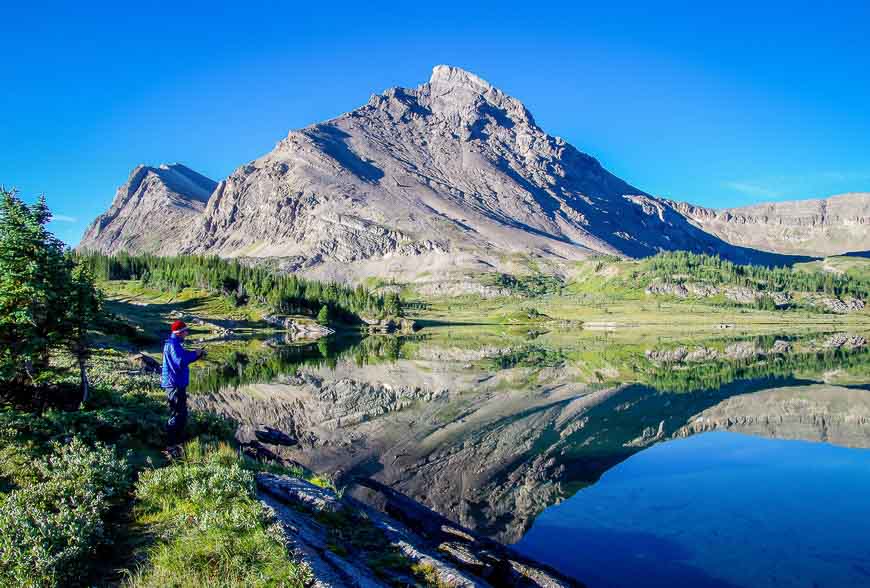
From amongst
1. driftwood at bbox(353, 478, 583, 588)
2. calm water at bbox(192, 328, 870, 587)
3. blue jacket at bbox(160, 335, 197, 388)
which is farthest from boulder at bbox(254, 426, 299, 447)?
driftwood at bbox(353, 478, 583, 588)

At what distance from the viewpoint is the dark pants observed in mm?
19828

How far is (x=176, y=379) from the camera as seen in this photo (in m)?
19.7

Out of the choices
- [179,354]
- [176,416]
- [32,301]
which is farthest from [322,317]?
[179,354]

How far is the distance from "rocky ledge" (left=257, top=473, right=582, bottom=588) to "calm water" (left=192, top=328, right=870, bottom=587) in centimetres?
424

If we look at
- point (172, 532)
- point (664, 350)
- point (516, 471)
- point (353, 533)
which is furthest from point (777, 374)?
point (172, 532)

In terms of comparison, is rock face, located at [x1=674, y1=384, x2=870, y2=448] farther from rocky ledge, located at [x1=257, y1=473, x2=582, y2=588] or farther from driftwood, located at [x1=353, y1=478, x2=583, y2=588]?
rocky ledge, located at [x1=257, y1=473, x2=582, y2=588]

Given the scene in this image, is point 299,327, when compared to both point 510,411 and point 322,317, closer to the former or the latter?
point 322,317

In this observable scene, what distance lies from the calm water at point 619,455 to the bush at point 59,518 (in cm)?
1249

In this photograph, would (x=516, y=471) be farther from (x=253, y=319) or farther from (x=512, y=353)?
(x=253, y=319)

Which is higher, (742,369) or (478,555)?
(742,369)

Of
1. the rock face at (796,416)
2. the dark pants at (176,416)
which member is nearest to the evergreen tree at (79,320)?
the dark pants at (176,416)

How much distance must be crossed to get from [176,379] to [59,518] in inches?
379

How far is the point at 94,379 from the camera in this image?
119ft

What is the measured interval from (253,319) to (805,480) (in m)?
149
